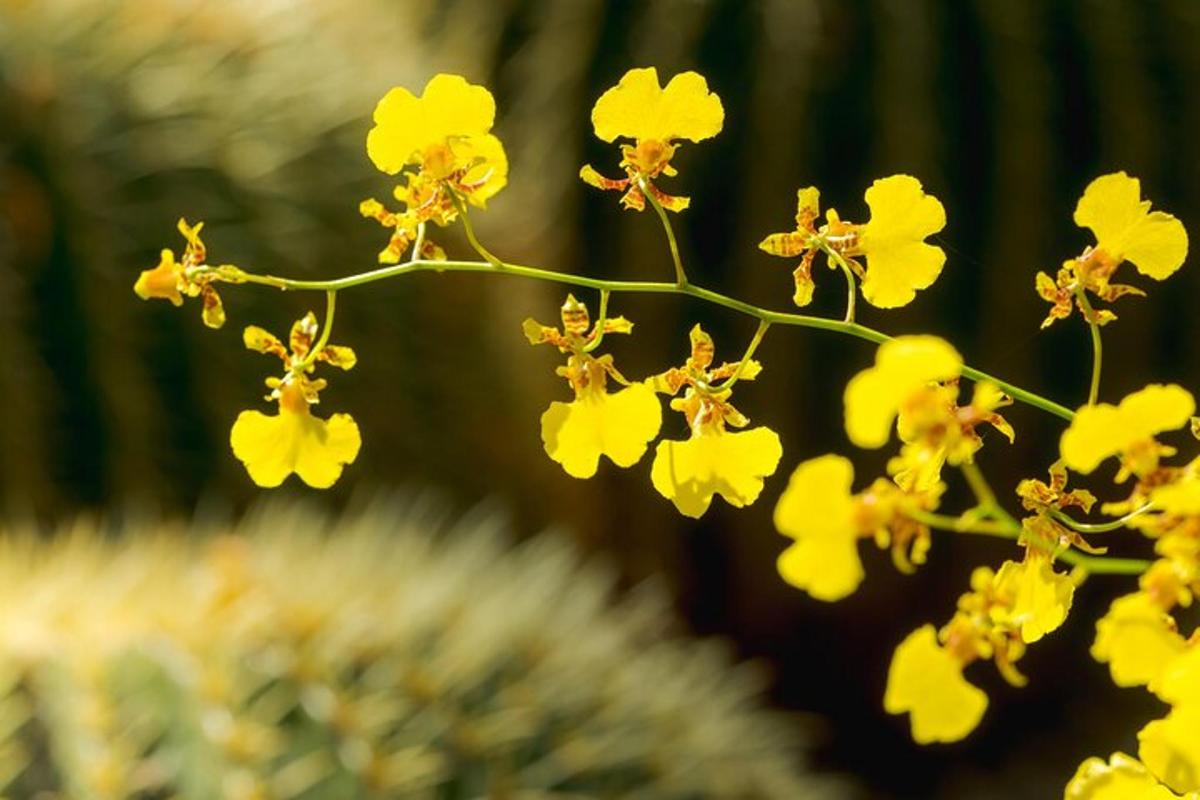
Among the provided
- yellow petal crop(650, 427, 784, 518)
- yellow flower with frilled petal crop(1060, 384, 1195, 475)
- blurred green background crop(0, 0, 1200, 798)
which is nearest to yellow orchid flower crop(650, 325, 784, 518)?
yellow petal crop(650, 427, 784, 518)

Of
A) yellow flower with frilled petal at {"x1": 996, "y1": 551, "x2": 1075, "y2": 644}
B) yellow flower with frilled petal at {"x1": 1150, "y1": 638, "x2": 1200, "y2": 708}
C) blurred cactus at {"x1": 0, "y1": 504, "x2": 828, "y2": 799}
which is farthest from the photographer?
blurred cactus at {"x1": 0, "y1": 504, "x2": 828, "y2": 799}

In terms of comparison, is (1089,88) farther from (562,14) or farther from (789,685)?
(789,685)

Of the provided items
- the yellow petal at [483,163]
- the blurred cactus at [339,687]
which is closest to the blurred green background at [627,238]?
the blurred cactus at [339,687]

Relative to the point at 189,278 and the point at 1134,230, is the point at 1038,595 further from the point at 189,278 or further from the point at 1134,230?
the point at 189,278

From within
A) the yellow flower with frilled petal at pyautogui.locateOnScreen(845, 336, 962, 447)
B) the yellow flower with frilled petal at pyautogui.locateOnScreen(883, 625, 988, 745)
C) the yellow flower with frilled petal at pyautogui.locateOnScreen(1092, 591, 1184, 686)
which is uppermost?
the yellow flower with frilled petal at pyautogui.locateOnScreen(845, 336, 962, 447)

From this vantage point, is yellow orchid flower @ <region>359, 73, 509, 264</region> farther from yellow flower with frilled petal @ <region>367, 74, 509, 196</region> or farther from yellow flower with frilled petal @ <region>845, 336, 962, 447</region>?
yellow flower with frilled petal @ <region>845, 336, 962, 447</region>

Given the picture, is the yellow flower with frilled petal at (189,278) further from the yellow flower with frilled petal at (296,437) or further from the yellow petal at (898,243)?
the yellow petal at (898,243)
